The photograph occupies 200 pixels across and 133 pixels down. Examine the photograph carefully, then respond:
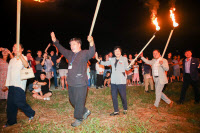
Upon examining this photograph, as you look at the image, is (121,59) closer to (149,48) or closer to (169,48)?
(149,48)

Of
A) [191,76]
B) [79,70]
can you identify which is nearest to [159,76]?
[191,76]

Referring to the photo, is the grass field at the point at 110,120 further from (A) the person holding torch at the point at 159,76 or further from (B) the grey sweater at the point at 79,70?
(B) the grey sweater at the point at 79,70

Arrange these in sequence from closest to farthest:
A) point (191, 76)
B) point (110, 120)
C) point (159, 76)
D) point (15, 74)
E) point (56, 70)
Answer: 1. point (15, 74)
2. point (110, 120)
3. point (159, 76)
4. point (191, 76)
5. point (56, 70)

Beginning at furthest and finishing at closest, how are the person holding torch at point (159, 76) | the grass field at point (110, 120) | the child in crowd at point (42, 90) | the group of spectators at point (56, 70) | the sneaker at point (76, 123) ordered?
the child in crowd at point (42, 90)
the group of spectators at point (56, 70)
the person holding torch at point (159, 76)
the sneaker at point (76, 123)
the grass field at point (110, 120)

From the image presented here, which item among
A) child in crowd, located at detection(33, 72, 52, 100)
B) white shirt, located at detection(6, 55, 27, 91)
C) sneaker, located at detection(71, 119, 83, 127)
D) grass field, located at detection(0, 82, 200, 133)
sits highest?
white shirt, located at detection(6, 55, 27, 91)

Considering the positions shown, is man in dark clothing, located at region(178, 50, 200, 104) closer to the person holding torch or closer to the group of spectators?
the person holding torch

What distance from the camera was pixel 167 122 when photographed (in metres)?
4.49

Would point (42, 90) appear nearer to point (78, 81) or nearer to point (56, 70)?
point (56, 70)

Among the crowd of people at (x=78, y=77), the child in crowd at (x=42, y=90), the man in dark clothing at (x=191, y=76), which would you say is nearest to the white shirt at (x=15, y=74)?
the crowd of people at (x=78, y=77)

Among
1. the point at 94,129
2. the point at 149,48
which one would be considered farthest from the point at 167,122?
the point at 149,48

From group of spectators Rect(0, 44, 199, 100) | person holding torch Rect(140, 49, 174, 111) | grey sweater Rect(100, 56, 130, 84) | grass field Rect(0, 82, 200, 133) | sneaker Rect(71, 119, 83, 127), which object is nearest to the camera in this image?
grass field Rect(0, 82, 200, 133)

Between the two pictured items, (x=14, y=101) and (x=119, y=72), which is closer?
(x=14, y=101)

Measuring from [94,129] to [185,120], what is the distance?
11.2 feet

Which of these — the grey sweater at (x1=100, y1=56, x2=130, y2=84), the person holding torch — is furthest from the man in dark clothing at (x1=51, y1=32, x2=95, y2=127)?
the person holding torch
